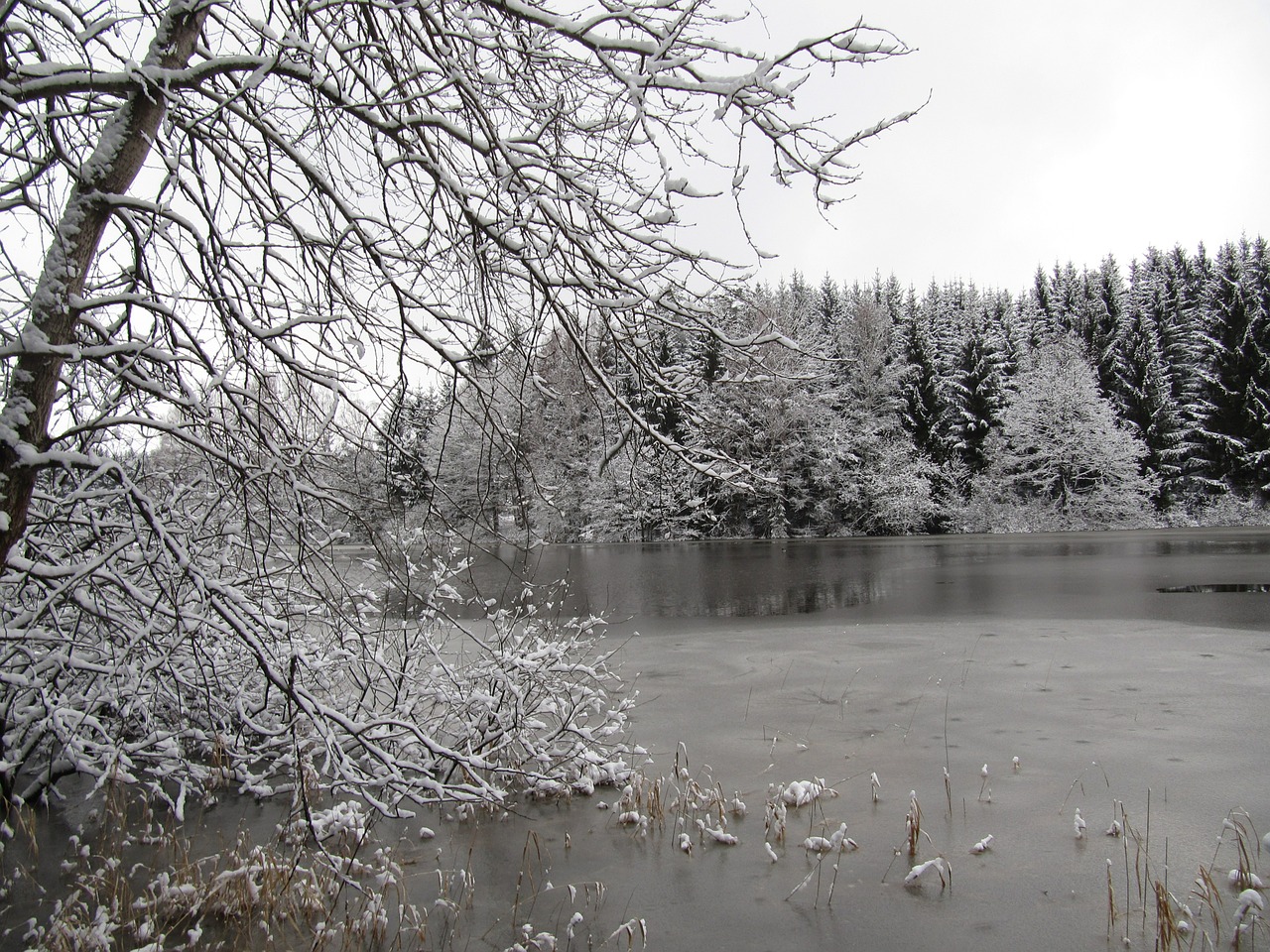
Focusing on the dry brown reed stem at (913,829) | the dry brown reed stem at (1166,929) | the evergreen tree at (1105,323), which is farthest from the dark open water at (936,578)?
the evergreen tree at (1105,323)

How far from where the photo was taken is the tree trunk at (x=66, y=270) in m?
2.77

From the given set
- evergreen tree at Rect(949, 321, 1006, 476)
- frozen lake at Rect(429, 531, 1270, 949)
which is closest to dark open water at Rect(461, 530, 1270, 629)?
frozen lake at Rect(429, 531, 1270, 949)

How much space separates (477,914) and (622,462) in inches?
94.5

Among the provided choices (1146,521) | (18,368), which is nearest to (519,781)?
(18,368)

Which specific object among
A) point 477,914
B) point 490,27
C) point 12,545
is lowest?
point 477,914

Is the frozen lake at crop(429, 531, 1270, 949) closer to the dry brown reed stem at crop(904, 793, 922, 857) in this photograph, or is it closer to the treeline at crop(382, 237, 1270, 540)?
the dry brown reed stem at crop(904, 793, 922, 857)

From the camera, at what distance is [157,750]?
5762mm

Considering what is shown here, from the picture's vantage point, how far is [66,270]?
2857mm

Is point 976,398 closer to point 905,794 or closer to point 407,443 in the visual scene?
→ point 905,794

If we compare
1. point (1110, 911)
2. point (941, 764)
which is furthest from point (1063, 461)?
point (1110, 911)

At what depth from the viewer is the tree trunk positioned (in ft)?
9.10

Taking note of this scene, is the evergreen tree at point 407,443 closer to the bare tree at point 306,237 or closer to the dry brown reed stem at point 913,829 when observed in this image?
the bare tree at point 306,237

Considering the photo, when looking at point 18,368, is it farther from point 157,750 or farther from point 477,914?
point 157,750

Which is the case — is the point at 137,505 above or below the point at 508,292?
below
